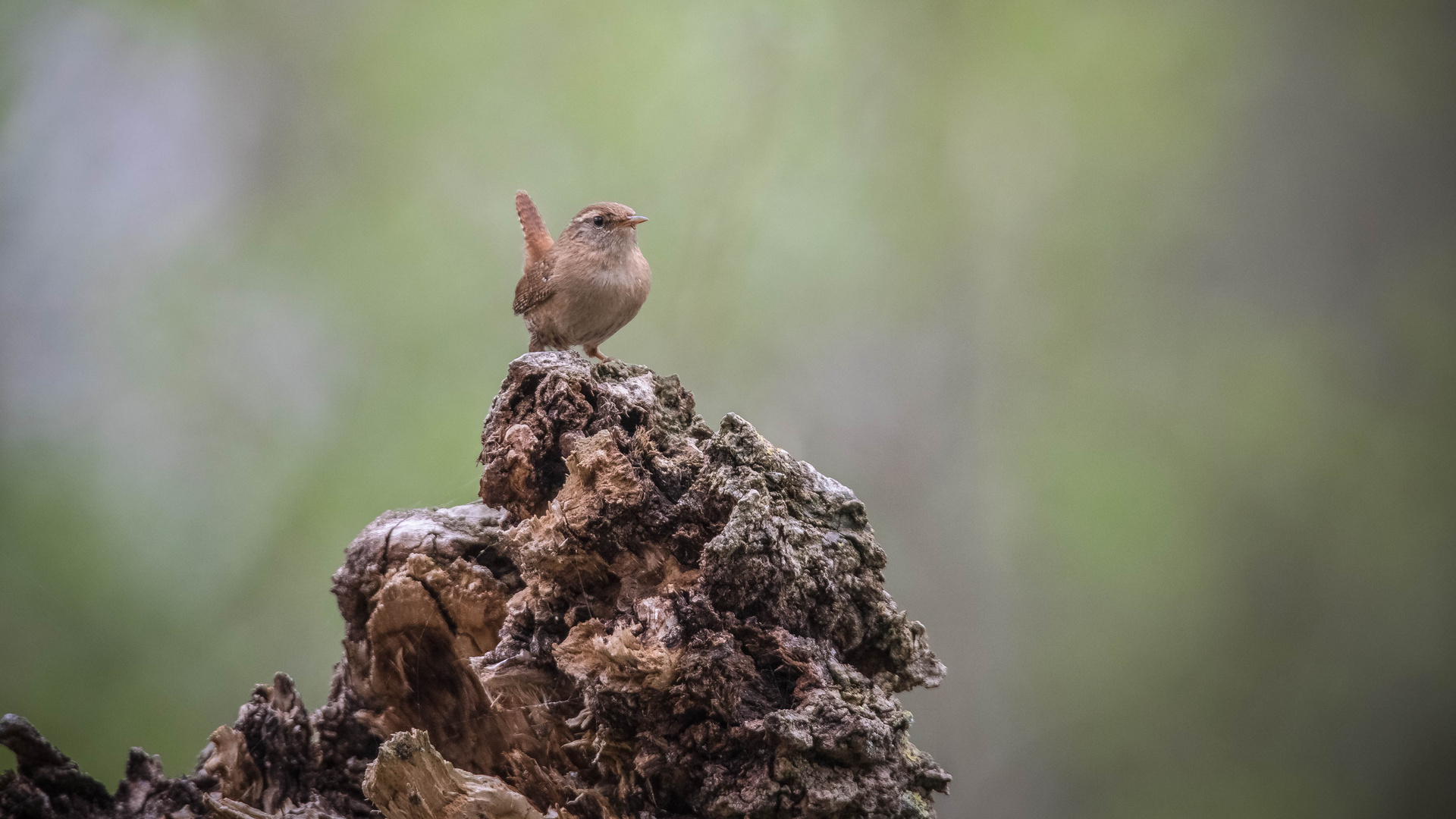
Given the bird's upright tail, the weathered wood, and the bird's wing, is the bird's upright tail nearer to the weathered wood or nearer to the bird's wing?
the bird's wing

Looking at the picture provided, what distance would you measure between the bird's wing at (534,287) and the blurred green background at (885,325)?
454 millimetres

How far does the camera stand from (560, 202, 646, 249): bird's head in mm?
2791

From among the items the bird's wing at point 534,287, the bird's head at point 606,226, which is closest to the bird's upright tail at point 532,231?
the bird's wing at point 534,287

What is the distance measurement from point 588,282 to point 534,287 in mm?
259

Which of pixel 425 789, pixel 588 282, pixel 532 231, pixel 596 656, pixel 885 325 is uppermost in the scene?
pixel 885 325

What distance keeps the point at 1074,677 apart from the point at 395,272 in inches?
131

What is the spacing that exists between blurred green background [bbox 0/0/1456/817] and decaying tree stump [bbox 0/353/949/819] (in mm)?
707

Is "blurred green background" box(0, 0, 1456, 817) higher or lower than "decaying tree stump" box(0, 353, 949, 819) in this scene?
higher

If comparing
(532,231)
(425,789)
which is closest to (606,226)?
(532,231)

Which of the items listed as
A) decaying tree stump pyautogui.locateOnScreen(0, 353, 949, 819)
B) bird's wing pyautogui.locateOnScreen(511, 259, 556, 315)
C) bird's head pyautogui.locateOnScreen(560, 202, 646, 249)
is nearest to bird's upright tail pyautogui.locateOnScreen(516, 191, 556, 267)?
bird's wing pyautogui.locateOnScreen(511, 259, 556, 315)

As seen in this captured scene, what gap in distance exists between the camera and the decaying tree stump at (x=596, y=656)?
1519 mm

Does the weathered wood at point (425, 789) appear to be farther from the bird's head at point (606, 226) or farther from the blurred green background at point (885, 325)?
the bird's head at point (606, 226)

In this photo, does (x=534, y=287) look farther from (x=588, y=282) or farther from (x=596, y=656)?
(x=596, y=656)

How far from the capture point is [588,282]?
2.71m
